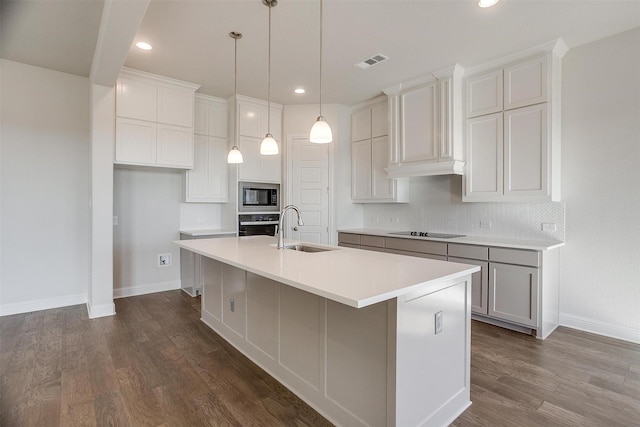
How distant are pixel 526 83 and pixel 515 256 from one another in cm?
170

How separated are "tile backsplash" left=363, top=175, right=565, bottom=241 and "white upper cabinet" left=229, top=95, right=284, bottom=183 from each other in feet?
5.46

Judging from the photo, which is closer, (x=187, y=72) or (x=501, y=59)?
(x=501, y=59)

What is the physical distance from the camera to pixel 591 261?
10.2ft

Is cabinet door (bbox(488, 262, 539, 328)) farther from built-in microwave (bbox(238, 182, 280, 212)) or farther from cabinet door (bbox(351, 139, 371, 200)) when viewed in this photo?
built-in microwave (bbox(238, 182, 280, 212))

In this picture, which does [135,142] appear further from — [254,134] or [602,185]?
[602,185]

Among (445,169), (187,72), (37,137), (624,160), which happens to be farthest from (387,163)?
(37,137)

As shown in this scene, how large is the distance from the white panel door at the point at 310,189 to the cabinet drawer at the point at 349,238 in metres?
0.21

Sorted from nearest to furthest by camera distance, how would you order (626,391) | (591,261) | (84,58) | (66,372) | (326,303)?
(326,303) < (626,391) < (66,372) < (591,261) < (84,58)

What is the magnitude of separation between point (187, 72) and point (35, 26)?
4.38 feet

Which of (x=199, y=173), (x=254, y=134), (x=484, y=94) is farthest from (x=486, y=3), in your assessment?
(x=199, y=173)

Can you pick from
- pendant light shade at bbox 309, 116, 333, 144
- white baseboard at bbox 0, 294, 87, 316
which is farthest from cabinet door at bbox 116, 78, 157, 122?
pendant light shade at bbox 309, 116, 333, 144

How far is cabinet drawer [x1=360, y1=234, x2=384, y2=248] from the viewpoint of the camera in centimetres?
423

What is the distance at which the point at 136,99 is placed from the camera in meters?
3.81

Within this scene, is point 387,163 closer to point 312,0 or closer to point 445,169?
point 445,169
